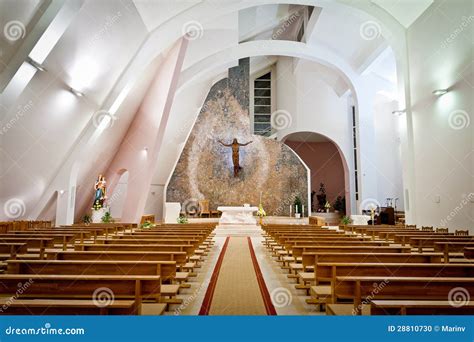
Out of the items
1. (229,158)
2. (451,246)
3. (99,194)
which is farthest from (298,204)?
(451,246)

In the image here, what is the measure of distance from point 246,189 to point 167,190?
13.0 feet

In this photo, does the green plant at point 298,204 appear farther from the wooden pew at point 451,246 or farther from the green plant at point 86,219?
the wooden pew at point 451,246

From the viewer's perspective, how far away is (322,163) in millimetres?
22406

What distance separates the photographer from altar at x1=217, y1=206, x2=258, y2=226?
12.0 m

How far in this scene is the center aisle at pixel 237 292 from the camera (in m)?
2.76

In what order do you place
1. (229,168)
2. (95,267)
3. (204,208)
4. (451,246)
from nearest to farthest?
(95,267)
(451,246)
(204,208)
(229,168)

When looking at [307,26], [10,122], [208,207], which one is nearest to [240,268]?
[10,122]

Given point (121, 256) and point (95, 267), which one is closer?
point (95, 267)

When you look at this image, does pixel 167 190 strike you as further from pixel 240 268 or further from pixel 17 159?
pixel 240 268

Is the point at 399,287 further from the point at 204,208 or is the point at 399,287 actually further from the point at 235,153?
the point at 235,153

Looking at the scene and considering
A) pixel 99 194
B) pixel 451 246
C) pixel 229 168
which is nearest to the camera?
pixel 451 246

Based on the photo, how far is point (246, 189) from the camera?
16.6m

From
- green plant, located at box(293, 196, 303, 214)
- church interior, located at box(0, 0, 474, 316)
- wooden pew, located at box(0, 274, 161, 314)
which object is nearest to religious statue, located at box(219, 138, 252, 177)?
church interior, located at box(0, 0, 474, 316)

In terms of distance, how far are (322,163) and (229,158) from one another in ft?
27.3
